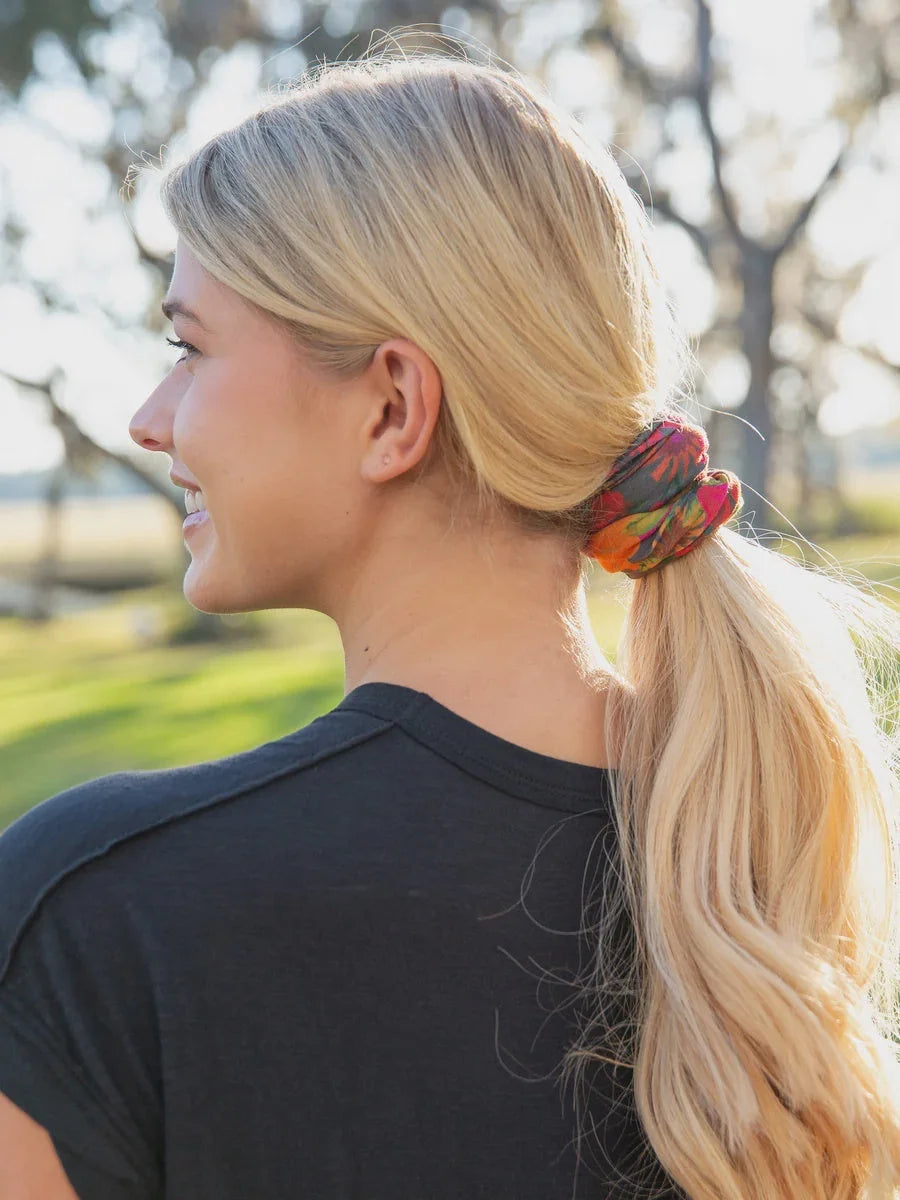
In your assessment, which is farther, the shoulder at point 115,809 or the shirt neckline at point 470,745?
the shirt neckline at point 470,745

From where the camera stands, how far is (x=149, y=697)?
373 inches

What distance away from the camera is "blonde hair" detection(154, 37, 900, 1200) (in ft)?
3.83

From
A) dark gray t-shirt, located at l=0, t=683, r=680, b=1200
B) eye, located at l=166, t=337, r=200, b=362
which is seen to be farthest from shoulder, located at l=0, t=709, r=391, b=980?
eye, located at l=166, t=337, r=200, b=362

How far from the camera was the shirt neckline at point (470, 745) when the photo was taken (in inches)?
44.6

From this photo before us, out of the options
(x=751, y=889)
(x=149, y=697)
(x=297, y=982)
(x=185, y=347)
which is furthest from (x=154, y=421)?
(x=149, y=697)

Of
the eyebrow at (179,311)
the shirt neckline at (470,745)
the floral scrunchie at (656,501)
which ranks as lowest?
the shirt neckline at (470,745)

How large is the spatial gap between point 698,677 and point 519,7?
11.7 m

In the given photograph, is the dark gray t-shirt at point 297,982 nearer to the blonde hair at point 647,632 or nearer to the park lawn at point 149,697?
the blonde hair at point 647,632

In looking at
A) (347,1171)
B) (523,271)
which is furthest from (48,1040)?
(523,271)

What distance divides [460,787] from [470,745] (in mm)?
40

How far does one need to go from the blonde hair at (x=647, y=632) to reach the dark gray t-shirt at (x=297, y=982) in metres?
0.10

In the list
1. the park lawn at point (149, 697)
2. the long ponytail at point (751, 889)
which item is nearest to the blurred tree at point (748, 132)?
the park lawn at point (149, 697)

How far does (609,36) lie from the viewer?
11922 millimetres

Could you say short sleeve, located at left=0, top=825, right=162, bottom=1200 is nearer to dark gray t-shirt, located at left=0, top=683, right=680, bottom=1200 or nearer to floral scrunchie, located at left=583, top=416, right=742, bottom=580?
dark gray t-shirt, located at left=0, top=683, right=680, bottom=1200
